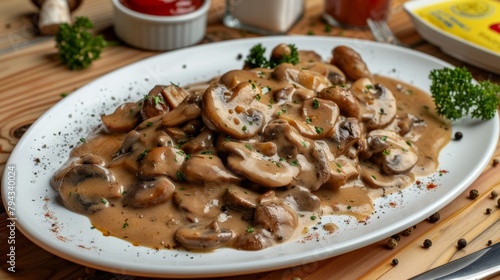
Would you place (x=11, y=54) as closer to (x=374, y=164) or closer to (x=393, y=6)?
(x=374, y=164)

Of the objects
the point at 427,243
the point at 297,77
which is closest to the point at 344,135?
the point at 297,77

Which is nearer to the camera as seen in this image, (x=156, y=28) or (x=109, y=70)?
(x=109, y=70)

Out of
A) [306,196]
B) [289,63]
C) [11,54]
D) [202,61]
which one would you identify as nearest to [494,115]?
[289,63]

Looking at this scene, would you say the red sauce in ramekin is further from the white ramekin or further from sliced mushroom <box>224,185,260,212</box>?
sliced mushroom <box>224,185,260,212</box>

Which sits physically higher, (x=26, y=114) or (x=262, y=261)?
(x=262, y=261)

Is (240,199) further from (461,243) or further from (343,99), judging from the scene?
(461,243)

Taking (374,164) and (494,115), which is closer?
(374,164)

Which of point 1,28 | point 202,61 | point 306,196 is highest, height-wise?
point 306,196

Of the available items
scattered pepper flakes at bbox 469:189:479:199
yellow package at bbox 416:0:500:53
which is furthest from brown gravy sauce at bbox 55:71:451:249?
yellow package at bbox 416:0:500:53
